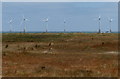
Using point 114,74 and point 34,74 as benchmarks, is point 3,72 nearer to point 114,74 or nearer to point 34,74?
point 34,74

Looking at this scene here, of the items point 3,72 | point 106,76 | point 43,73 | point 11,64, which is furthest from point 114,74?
point 11,64

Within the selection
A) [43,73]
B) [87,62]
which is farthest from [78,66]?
[43,73]

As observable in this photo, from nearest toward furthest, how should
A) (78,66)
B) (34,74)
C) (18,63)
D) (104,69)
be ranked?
1. (34,74)
2. (104,69)
3. (78,66)
4. (18,63)

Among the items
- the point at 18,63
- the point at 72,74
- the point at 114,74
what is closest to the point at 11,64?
the point at 18,63

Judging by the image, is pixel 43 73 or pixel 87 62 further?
pixel 87 62

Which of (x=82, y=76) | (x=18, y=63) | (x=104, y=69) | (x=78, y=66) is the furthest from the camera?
(x=18, y=63)

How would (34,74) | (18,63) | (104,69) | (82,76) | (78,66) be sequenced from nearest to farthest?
(82,76)
(34,74)
(104,69)
(78,66)
(18,63)

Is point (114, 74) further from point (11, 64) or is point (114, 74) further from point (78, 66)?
point (11, 64)

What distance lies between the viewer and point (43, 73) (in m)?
33.4

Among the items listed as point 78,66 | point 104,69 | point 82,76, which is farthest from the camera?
point 78,66

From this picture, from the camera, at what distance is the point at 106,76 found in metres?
30.6

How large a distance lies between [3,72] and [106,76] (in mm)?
9077

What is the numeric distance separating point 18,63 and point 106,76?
13.4 metres

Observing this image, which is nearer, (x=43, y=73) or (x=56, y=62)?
(x=43, y=73)
